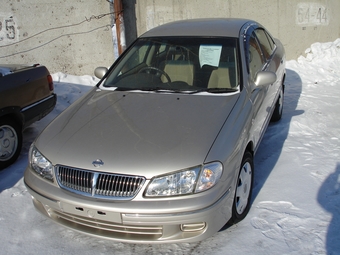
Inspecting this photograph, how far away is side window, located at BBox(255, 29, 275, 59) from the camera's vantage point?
15.3 ft

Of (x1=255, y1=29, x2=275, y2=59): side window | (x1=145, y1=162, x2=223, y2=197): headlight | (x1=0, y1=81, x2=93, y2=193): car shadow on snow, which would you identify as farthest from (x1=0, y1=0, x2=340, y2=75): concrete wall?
(x1=145, y1=162, x2=223, y2=197): headlight

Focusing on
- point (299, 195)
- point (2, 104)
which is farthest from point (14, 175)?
point (299, 195)

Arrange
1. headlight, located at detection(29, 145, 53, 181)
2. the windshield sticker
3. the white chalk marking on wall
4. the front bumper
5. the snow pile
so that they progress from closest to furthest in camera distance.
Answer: the front bumper → headlight, located at detection(29, 145, 53, 181) → the windshield sticker → the white chalk marking on wall → the snow pile

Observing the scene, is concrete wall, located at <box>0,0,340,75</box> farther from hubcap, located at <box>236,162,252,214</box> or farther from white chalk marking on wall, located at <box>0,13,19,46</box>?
hubcap, located at <box>236,162,252,214</box>

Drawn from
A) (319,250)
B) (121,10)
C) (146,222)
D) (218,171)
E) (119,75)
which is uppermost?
(121,10)

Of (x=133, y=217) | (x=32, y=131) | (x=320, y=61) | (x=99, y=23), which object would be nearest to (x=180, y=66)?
(x=133, y=217)

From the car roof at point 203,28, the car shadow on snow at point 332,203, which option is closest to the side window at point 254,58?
the car roof at point 203,28

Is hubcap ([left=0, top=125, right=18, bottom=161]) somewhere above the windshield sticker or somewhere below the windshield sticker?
below

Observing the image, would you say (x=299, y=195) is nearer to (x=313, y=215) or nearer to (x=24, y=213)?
(x=313, y=215)

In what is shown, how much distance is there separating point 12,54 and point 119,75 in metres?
4.47

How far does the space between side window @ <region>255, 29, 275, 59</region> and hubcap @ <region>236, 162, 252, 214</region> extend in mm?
1856

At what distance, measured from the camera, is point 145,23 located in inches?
312

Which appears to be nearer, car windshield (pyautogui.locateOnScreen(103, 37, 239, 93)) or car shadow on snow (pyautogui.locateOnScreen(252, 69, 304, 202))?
car windshield (pyautogui.locateOnScreen(103, 37, 239, 93))

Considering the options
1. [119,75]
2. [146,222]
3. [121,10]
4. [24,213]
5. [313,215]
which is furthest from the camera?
[121,10]
